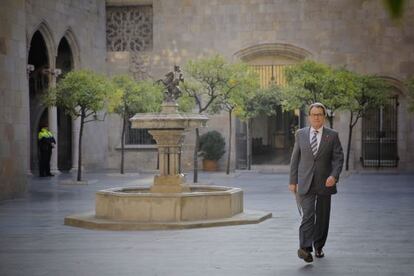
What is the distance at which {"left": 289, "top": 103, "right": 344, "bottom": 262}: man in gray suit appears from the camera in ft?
22.5

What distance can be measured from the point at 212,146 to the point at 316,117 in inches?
808

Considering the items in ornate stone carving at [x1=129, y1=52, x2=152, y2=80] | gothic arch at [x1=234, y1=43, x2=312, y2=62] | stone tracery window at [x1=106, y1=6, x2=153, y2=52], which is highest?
stone tracery window at [x1=106, y1=6, x2=153, y2=52]

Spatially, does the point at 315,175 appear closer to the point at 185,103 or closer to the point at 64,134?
the point at 185,103

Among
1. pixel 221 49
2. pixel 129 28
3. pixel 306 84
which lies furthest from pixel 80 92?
pixel 129 28

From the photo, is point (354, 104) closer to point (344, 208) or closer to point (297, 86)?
point (297, 86)

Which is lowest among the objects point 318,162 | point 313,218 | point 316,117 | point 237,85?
point 313,218

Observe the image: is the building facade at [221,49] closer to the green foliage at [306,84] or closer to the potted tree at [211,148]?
the potted tree at [211,148]

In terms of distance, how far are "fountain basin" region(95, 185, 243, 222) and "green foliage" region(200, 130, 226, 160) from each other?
16489 millimetres

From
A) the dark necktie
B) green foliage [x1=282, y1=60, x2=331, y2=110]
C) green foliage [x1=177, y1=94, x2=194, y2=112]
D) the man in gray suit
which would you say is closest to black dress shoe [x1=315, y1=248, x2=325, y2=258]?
the man in gray suit

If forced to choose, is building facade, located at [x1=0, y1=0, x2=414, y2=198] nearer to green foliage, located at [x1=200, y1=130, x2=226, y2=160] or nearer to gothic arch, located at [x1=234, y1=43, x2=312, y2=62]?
gothic arch, located at [x1=234, y1=43, x2=312, y2=62]

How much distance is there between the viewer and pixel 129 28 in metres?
29.5

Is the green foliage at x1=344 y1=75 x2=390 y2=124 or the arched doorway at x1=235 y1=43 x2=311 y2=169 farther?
the arched doorway at x1=235 y1=43 x2=311 y2=169

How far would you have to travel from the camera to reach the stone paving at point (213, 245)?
257 inches

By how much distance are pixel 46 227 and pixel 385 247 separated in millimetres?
4899
